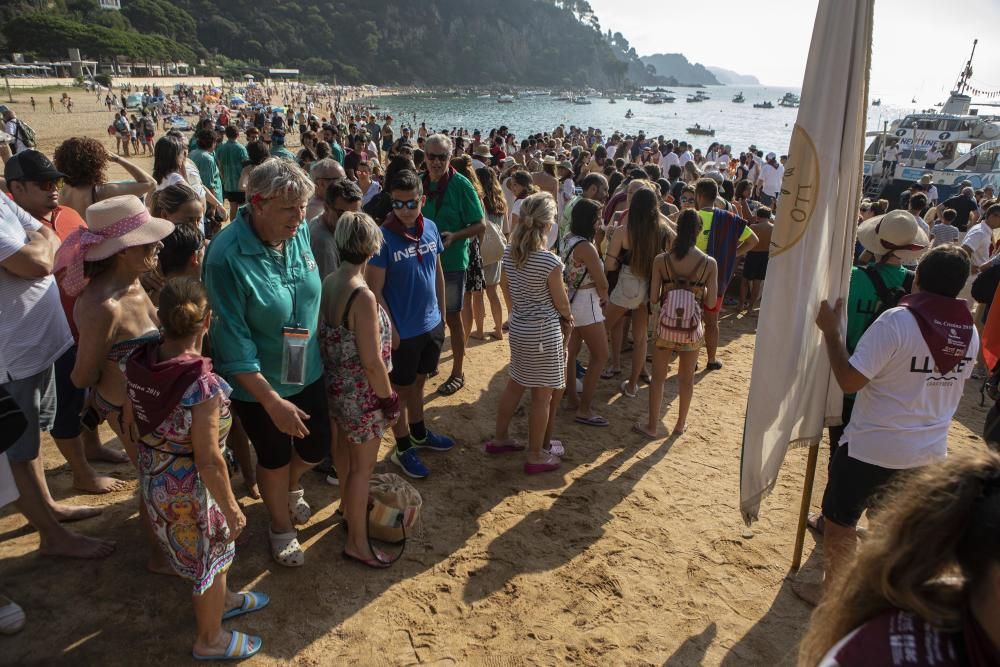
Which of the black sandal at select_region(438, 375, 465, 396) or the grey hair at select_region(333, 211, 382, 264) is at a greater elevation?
the grey hair at select_region(333, 211, 382, 264)

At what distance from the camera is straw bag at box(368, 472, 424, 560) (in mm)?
3363

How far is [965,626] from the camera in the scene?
1.08 m

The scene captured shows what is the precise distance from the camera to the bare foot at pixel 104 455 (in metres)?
4.06

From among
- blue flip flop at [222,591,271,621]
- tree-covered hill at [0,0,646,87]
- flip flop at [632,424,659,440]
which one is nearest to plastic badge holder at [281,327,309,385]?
blue flip flop at [222,591,271,621]

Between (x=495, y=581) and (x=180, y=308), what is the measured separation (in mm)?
2169

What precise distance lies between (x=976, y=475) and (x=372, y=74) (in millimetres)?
137622

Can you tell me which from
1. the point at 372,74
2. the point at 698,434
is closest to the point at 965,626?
the point at 698,434

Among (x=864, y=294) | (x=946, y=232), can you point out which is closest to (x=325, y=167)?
(x=864, y=294)

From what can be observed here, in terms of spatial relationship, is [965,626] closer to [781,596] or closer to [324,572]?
[781,596]

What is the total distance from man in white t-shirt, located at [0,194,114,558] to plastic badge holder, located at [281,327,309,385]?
127cm

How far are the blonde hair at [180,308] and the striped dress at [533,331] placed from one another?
217 cm

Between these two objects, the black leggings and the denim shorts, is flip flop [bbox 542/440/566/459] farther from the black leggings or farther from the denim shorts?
the black leggings

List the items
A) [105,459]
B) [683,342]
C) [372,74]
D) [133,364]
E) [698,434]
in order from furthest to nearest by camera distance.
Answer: [372,74] → [698,434] → [683,342] → [105,459] → [133,364]

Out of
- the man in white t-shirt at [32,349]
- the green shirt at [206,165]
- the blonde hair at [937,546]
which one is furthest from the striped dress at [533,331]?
the green shirt at [206,165]
